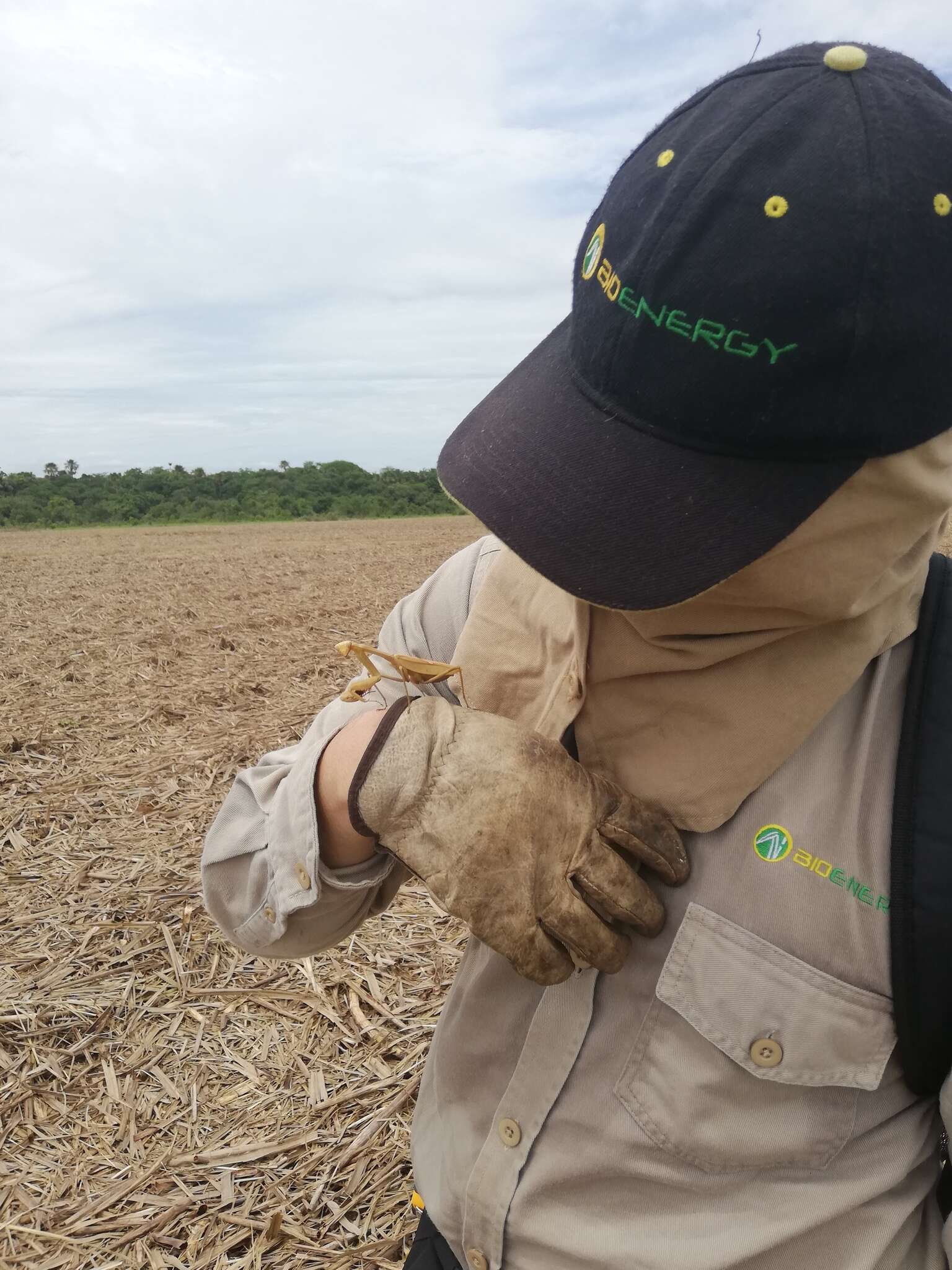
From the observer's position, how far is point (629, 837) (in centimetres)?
112

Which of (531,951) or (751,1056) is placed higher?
(531,951)

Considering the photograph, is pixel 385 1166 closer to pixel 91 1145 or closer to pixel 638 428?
pixel 91 1145

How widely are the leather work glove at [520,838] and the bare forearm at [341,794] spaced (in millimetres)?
55

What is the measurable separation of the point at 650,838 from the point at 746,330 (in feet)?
1.99

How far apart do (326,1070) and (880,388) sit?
234 centimetres

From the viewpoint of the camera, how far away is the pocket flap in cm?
105

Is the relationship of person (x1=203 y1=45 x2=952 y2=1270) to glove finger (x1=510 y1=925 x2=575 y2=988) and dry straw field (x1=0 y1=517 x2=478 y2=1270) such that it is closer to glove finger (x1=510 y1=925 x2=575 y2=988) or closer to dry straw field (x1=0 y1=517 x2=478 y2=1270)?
glove finger (x1=510 y1=925 x2=575 y2=988)

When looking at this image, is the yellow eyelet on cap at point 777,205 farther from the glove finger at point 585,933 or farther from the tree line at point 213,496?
the tree line at point 213,496

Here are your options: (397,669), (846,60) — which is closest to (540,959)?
(397,669)

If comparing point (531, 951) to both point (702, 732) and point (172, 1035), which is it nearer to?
point (702, 732)

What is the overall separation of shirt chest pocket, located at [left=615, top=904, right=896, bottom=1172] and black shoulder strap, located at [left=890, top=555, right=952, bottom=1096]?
4 centimetres

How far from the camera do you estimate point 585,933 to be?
3.76 ft

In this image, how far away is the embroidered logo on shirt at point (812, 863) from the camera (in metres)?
1.05

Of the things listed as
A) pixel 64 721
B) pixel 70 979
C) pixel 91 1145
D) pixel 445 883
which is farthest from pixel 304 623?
pixel 445 883
